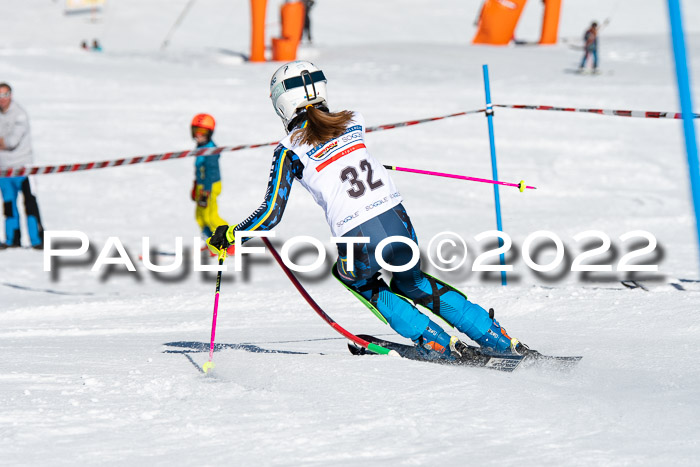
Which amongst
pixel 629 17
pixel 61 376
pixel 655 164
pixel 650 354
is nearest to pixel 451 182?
pixel 655 164

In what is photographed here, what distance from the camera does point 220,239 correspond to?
4.56 metres

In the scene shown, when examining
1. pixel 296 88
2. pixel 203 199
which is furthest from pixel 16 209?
pixel 296 88

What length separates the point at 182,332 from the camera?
20.9ft

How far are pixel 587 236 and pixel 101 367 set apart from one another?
6.99 meters

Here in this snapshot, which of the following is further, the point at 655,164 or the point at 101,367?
the point at 655,164

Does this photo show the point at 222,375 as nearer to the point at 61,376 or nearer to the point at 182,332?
the point at 61,376

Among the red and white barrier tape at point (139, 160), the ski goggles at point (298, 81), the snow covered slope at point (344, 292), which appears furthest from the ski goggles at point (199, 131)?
the ski goggles at point (298, 81)

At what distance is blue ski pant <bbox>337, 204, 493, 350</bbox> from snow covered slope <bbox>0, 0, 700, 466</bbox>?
0.26 meters

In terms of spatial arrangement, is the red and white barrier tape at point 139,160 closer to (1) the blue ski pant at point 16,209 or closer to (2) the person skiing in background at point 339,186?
(1) the blue ski pant at point 16,209

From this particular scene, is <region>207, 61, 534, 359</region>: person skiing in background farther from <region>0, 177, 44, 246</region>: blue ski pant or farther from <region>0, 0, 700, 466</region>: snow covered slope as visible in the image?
<region>0, 177, 44, 246</region>: blue ski pant

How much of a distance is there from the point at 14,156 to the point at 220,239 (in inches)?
249

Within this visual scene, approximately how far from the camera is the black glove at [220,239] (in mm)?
4555

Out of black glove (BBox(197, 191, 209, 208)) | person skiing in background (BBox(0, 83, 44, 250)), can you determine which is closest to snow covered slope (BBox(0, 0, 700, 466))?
person skiing in background (BBox(0, 83, 44, 250))

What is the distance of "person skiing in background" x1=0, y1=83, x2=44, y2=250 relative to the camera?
388 inches
